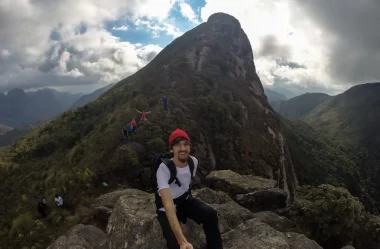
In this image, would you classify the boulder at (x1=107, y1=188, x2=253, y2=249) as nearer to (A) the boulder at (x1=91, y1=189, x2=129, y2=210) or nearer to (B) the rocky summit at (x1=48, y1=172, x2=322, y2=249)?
(B) the rocky summit at (x1=48, y1=172, x2=322, y2=249)

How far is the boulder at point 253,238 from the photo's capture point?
28.9 ft

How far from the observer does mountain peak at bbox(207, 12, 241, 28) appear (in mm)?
139875

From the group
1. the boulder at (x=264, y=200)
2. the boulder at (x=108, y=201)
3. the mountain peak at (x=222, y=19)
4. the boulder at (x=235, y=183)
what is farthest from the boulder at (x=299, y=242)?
the mountain peak at (x=222, y=19)

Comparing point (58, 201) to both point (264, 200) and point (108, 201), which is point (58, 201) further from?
point (264, 200)

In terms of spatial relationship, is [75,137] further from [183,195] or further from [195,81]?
[183,195]

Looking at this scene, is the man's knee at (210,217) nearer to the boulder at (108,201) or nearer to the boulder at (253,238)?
the boulder at (253,238)

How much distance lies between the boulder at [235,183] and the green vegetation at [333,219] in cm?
311

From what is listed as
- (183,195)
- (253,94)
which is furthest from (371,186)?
(183,195)

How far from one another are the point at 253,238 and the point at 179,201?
3964 mm

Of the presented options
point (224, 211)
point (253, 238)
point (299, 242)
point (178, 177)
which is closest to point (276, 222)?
point (299, 242)

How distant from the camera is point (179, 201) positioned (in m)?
6.72

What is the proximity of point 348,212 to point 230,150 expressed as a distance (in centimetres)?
3990

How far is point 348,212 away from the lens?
48.0ft

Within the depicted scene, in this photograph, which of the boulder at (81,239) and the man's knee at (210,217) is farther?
the boulder at (81,239)
